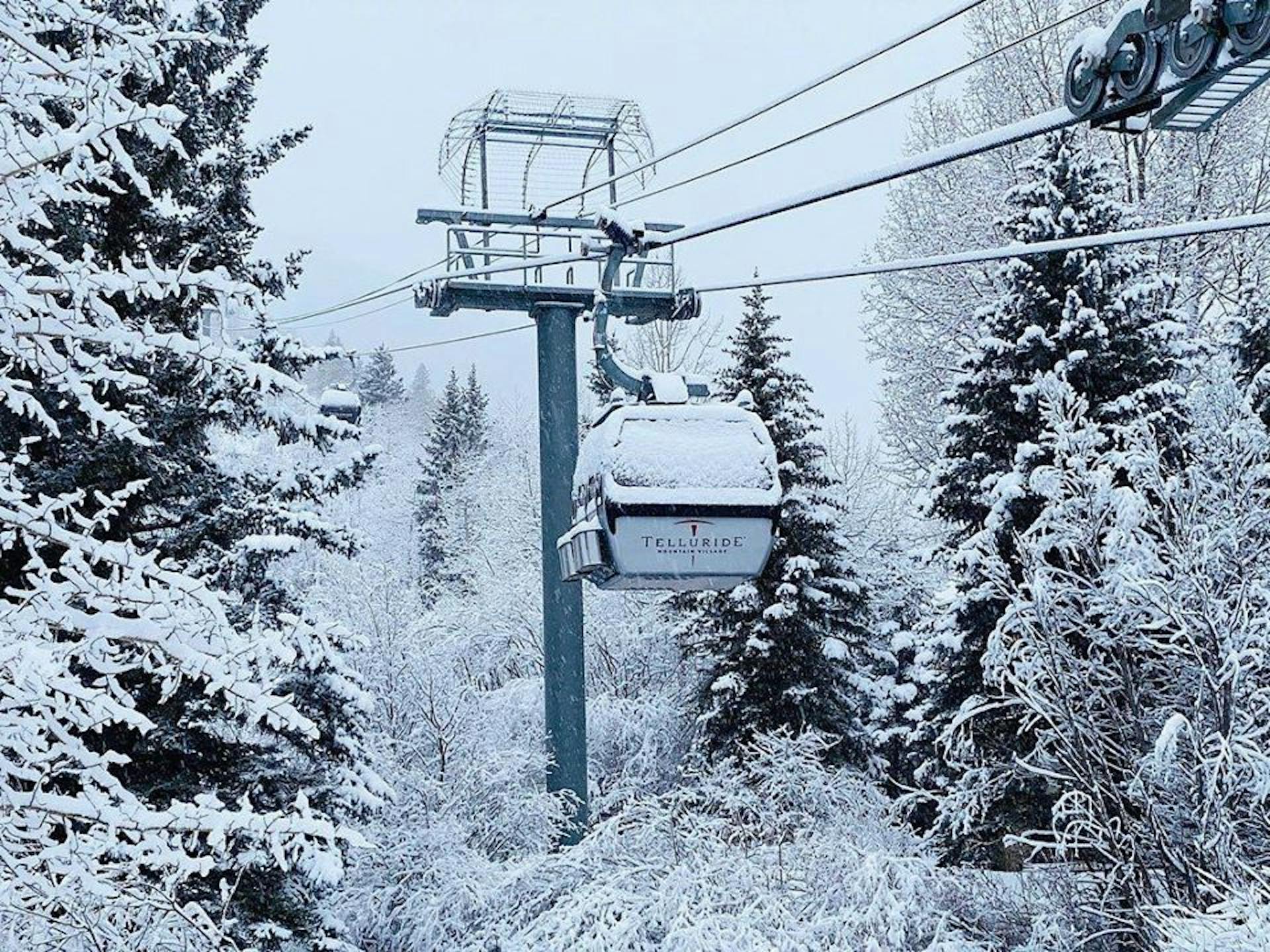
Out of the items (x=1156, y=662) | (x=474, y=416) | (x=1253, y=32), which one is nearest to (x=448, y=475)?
(x=474, y=416)

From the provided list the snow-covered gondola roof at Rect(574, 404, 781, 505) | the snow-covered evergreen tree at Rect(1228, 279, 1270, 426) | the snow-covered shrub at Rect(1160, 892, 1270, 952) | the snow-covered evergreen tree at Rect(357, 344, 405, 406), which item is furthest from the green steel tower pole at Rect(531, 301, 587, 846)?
the snow-covered evergreen tree at Rect(357, 344, 405, 406)

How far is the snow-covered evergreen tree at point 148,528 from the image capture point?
508 centimetres

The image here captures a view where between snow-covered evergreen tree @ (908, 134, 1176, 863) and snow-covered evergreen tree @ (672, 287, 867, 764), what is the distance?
3.83 m

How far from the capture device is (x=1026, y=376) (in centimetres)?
1625

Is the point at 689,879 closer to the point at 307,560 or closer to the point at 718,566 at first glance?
the point at 718,566

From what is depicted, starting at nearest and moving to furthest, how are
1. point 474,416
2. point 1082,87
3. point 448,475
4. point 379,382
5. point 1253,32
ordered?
1. point 1253,32
2. point 1082,87
3. point 448,475
4. point 474,416
5. point 379,382

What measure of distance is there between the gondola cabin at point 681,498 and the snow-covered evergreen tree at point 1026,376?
8.02 meters

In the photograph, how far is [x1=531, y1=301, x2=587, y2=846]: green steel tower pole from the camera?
19.0 meters

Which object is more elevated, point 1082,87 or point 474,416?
point 1082,87

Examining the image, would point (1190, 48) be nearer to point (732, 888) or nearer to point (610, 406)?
point (610, 406)

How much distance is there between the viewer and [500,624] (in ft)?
89.8

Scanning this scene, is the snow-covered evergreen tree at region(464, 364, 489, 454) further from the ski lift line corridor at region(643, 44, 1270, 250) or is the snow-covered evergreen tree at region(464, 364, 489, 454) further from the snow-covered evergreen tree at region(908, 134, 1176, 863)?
the ski lift line corridor at region(643, 44, 1270, 250)

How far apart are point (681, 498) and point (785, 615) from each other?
1255 cm

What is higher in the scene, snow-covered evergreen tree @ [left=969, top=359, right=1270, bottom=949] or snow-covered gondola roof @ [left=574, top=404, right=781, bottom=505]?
snow-covered gondola roof @ [left=574, top=404, right=781, bottom=505]
